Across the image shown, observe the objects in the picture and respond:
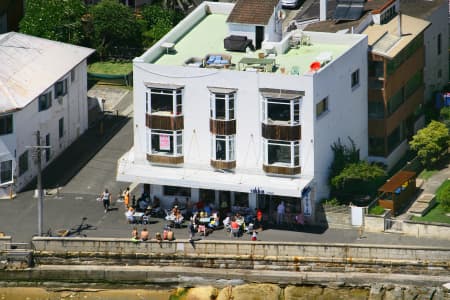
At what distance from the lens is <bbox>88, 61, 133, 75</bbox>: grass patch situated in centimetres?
14988

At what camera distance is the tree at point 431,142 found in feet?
436

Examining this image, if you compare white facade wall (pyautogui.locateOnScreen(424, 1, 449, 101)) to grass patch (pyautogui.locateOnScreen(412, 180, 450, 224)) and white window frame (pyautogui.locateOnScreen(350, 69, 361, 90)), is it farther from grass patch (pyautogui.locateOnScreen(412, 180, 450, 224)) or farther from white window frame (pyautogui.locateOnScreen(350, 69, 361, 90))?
grass patch (pyautogui.locateOnScreen(412, 180, 450, 224))

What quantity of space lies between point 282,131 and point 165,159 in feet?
27.7

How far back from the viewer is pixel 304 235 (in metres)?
123

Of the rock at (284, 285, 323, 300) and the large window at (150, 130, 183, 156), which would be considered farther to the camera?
the large window at (150, 130, 183, 156)

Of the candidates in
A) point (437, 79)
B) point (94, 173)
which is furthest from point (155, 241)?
point (437, 79)

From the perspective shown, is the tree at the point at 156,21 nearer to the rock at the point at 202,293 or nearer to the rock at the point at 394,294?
the rock at the point at 202,293

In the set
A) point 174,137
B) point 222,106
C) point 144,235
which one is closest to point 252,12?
point 222,106

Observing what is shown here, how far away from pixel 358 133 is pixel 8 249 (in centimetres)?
2544

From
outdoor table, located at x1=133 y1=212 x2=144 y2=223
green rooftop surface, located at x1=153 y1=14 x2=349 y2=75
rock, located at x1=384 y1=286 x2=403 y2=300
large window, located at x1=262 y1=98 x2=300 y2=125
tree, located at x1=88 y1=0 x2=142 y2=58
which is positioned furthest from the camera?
tree, located at x1=88 y1=0 x2=142 y2=58

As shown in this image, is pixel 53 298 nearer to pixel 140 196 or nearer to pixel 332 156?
pixel 140 196

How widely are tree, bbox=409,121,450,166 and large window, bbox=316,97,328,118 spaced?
10.9m

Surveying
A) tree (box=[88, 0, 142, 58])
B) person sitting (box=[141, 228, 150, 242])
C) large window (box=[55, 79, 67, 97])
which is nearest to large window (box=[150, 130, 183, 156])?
person sitting (box=[141, 228, 150, 242])

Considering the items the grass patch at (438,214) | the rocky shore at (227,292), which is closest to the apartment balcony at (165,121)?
the rocky shore at (227,292)
